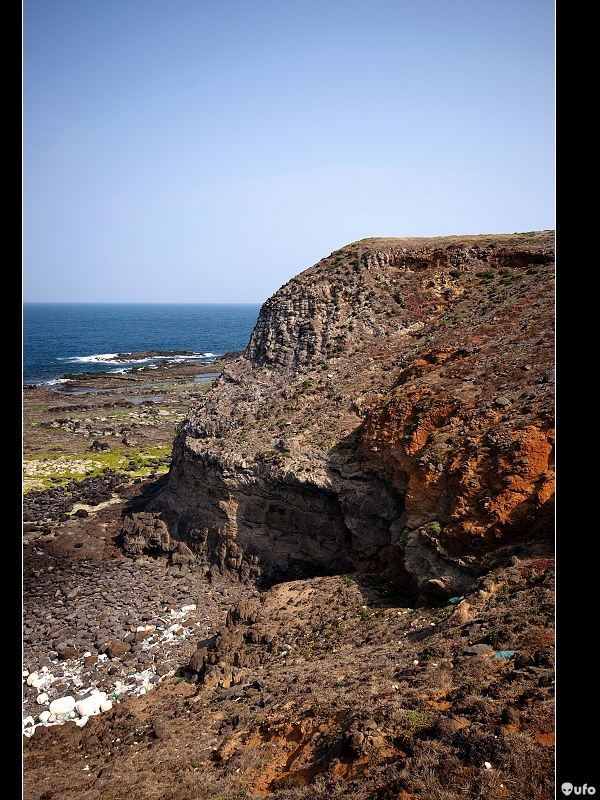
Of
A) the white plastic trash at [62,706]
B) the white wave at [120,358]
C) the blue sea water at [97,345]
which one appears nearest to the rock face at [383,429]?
the white plastic trash at [62,706]

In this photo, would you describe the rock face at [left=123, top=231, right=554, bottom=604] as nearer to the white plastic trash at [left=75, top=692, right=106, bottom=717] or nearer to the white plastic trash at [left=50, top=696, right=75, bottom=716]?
the white plastic trash at [left=75, top=692, right=106, bottom=717]

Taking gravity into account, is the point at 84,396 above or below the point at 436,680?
above

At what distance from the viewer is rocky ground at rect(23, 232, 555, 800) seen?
9.87m

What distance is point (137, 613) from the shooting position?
22.6 m

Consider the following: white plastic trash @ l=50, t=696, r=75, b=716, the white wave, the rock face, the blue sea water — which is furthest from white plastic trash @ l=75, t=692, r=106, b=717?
the white wave

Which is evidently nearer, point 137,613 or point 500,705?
point 500,705

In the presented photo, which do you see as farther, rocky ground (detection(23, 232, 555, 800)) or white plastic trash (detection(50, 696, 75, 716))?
white plastic trash (detection(50, 696, 75, 716))

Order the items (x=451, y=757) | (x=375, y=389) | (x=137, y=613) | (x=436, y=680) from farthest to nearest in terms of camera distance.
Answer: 1. (x=375, y=389)
2. (x=137, y=613)
3. (x=436, y=680)
4. (x=451, y=757)

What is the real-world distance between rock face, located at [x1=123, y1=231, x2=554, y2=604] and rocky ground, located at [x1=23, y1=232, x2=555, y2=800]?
0.38 feet

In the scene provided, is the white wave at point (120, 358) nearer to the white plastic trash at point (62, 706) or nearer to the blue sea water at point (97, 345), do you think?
the blue sea water at point (97, 345)

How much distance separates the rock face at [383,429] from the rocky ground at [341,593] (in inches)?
4.6

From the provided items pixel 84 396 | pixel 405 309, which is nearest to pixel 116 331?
pixel 84 396
